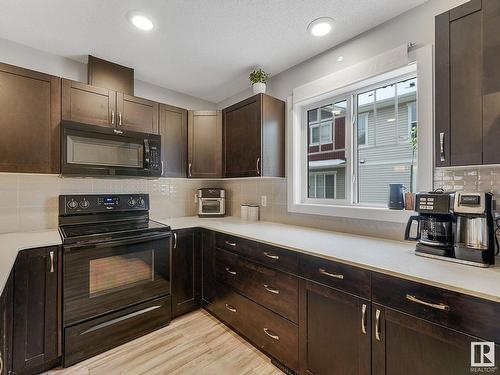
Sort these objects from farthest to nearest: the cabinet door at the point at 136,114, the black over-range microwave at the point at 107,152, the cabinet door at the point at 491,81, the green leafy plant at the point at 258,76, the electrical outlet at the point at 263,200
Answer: the electrical outlet at the point at 263,200 < the green leafy plant at the point at 258,76 < the cabinet door at the point at 136,114 < the black over-range microwave at the point at 107,152 < the cabinet door at the point at 491,81

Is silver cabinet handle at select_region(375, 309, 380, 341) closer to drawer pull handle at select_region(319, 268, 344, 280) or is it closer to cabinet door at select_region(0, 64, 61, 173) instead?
drawer pull handle at select_region(319, 268, 344, 280)

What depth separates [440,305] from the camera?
99cm

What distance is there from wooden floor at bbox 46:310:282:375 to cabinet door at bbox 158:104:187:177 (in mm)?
1548

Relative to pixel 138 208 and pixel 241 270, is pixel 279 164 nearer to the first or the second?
pixel 241 270

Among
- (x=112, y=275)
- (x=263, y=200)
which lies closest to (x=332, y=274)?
(x=263, y=200)

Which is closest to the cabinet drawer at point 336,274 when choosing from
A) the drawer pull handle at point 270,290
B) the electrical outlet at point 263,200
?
the drawer pull handle at point 270,290

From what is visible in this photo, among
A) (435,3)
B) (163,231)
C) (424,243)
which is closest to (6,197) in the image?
(163,231)

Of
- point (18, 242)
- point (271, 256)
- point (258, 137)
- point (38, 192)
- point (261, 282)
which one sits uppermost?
point (258, 137)

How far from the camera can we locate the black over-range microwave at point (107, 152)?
1.92 meters

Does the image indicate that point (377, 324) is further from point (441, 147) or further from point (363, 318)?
point (441, 147)

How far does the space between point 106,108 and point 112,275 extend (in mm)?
1465

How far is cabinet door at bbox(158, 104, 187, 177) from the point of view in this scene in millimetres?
2564

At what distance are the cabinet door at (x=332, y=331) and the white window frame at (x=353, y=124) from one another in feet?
2.42

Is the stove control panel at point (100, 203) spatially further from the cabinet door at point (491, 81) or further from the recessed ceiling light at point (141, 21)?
the cabinet door at point (491, 81)
